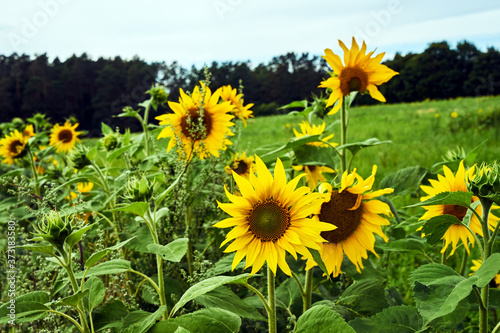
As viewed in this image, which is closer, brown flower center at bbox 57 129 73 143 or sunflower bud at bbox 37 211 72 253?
sunflower bud at bbox 37 211 72 253

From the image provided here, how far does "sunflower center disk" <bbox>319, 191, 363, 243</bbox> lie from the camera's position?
1003 millimetres

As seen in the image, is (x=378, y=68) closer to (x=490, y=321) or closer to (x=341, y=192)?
(x=341, y=192)

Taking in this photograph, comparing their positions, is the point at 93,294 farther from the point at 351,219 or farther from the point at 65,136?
the point at 65,136

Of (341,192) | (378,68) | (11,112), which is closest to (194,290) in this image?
(341,192)

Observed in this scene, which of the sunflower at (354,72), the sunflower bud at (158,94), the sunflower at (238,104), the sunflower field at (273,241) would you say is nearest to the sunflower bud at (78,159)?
the sunflower field at (273,241)

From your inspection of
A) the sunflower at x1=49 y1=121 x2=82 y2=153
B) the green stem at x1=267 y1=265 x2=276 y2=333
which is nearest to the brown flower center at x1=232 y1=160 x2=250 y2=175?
the green stem at x1=267 y1=265 x2=276 y2=333

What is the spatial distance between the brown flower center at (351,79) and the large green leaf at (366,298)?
0.69 m

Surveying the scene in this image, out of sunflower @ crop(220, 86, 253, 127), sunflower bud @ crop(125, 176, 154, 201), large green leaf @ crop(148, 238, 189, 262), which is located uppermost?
sunflower @ crop(220, 86, 253, 127)

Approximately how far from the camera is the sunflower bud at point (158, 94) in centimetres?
213

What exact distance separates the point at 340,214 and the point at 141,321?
61 cm

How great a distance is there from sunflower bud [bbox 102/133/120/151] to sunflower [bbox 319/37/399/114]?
41.0 inches

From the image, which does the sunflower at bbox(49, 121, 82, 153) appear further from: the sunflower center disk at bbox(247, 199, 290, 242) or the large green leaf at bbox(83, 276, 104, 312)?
the sunflower center disk at bbox(247, 199, 290, 242)

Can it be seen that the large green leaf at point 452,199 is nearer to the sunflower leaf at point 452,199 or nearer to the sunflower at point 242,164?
the sunflower leaf at point 452,199

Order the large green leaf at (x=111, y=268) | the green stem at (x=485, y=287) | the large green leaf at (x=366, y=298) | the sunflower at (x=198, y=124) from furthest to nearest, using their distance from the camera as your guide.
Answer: the sunflower at (x=198, y=124), the large green leaf at (x=366, y=298), the large green leaf at (x=111, y=268), the green stem at (x=485, y=287)
